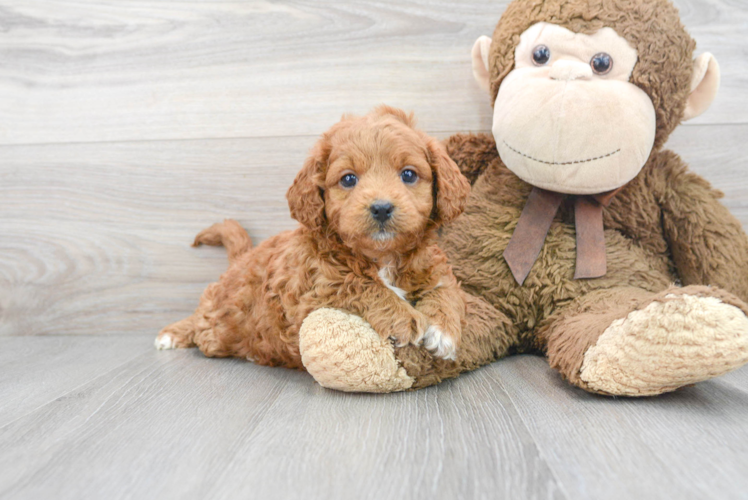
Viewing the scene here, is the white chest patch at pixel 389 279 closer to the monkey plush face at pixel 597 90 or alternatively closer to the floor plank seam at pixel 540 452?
the floor plank seam at pixel 540 452

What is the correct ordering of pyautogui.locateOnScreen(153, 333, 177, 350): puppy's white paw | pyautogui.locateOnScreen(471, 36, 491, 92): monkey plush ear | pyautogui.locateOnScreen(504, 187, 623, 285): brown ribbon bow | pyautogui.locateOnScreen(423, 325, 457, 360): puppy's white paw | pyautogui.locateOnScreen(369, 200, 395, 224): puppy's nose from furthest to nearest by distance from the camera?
pyautogui.locateOnScreen(153, 333, 177, 350): puppy's white paw, pyautogui.locateOnScreen(471, 36, 491, 92): monkey plush ear, pyautogui.locateOnScreen(504, 187, 623, 285): brown ribbon bow, pyautogui.locateOnScreen(423, 325, 457, 360): puppy's white paw, pyautogui.locateOnScreen(369, 200, 395, 224): puppy's nose

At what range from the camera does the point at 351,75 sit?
6.07 ft

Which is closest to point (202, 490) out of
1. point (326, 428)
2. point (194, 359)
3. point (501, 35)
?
point (326, 428)

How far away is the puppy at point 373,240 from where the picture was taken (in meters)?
1.18

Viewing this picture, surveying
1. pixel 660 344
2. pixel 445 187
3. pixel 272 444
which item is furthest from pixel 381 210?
pixel 660 344

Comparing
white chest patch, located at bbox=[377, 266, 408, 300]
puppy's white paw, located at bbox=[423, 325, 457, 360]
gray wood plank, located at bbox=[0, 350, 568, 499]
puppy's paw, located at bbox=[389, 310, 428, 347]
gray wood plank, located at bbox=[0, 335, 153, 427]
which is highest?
white chest patch, located at bbox=[377, 266, 408, 300]

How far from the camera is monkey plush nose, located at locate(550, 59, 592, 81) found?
135cm

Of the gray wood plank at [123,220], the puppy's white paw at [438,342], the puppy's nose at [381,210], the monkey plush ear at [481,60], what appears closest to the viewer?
the puppy's nose at [381,210]

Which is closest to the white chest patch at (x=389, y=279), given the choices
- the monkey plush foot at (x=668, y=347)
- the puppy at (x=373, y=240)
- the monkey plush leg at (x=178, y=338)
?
the puppy at (x=373, y=240)

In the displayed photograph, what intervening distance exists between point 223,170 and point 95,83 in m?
0.61

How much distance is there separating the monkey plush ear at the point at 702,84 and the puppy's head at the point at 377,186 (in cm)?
74

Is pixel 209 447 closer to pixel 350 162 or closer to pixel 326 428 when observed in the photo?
pixel 326 428

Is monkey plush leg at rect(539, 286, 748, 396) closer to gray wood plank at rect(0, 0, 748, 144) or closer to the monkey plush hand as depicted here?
the monkey plush hand

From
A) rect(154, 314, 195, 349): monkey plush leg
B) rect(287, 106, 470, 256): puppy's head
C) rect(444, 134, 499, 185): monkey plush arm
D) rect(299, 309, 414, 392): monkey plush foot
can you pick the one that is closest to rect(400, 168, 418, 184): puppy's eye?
rect(287, 106, 470, 256): puppy's head
